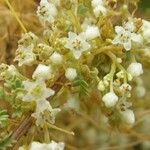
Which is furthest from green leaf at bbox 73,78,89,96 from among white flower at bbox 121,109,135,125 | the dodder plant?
white flower at bbox 121,109,135,125

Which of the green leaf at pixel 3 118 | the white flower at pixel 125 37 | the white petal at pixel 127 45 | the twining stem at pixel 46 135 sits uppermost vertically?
the white flower at pixel 125 37

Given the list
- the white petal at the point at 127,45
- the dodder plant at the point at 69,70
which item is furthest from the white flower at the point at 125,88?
the white petal at the point at 127,45

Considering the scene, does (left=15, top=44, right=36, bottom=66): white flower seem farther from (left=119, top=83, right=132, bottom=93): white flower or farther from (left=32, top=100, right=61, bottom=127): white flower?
(left=119, top=83, right=132, bottom=93): white flower

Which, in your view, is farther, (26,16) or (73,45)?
(26,16)

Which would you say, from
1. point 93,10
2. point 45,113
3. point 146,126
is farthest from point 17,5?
point 146,126

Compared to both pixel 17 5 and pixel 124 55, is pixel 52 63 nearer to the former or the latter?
pixel 124 55

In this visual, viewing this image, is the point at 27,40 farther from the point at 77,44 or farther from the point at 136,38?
the point at 136,38

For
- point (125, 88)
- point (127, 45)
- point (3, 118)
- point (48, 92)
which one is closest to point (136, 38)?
point (127, 45)

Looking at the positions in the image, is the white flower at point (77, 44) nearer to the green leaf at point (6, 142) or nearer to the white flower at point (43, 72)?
the white flower at point (43, 72)
